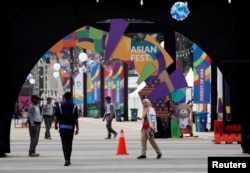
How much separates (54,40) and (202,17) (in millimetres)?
3972

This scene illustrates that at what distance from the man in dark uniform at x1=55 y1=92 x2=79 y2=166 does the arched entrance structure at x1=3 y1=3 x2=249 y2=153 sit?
3.50 meters

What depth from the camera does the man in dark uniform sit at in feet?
73.6

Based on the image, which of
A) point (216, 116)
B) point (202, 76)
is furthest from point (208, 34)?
point (202, 76)

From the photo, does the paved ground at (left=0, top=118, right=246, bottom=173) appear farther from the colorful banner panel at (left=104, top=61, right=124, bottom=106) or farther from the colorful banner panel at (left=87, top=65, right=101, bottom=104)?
the colorful banner panel at (left=87, top=65, right=101, bottom=104)

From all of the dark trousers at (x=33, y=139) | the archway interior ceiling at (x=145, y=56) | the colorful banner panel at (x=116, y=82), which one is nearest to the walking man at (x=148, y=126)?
the dark trousers at (x=33, y=139)

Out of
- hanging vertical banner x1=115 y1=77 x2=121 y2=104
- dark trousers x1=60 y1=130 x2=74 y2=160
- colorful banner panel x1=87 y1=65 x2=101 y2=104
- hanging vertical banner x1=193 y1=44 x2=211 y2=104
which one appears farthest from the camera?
colorful banner panel x1=87 y1=65 x2=101 y2=104

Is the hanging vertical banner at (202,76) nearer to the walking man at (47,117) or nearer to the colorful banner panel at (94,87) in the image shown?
the walking man at (47,117)

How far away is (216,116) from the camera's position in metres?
41.5

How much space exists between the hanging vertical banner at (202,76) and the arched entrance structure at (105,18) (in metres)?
17.5

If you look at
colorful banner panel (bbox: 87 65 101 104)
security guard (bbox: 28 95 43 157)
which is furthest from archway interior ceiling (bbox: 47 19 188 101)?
colorful banner panel (bbox: 87 65 101 104)

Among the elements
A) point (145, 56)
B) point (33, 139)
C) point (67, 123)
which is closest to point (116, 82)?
point (145, 56)

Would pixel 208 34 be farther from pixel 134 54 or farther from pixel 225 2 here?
pixel 134 54

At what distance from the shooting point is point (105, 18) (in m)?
26.4

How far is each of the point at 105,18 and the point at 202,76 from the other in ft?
61.5
